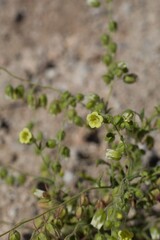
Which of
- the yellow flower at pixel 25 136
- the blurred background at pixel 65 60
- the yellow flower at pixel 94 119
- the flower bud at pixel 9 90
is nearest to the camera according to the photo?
the yellow flower at pixel 94 119

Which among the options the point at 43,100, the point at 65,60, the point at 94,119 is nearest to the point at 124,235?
the point at 94,119

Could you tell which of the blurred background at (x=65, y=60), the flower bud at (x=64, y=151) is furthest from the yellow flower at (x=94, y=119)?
the blurred background at (x=65, y=60)

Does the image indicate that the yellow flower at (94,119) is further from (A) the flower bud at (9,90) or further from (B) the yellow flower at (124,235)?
(A) the flower bud at (9,90)

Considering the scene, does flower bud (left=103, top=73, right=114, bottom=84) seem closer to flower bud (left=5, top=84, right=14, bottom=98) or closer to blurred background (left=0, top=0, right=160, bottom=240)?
flower bud (left=5, top=84, right=14, bottom=98)

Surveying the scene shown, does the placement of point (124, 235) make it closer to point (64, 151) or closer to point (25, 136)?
point (64, 151)

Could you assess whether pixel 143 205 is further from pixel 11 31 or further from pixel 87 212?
pixel 11 31

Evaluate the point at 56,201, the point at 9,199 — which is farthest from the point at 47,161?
the point at 9,199

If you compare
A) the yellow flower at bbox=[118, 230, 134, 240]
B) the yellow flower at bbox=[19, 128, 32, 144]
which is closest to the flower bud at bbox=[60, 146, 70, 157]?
the yellow flower at bbox=[19, 128, 32, 144]

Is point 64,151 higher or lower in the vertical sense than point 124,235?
higher

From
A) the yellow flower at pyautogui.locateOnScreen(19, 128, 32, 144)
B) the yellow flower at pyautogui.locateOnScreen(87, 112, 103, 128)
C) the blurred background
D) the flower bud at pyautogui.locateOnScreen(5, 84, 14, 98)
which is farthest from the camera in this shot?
the blurred background
